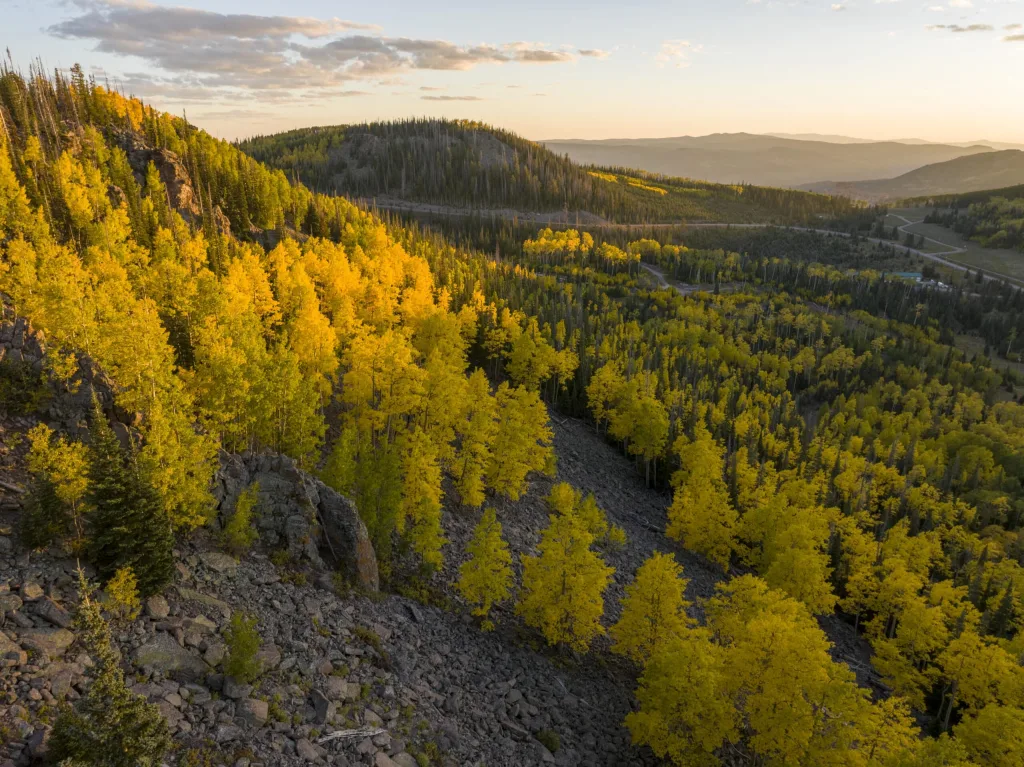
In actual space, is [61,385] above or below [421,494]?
above

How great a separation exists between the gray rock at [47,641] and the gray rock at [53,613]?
445mm

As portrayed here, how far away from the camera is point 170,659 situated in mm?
21875

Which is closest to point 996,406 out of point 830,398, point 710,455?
point 830,398

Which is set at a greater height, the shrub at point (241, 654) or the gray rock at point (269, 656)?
the shrub at point (241, 654)

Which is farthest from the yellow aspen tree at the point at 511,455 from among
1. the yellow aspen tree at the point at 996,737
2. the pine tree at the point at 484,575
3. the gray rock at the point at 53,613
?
the gray rock at the point at 53,613

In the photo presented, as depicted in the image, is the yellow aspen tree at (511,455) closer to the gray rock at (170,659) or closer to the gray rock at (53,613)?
the gray rock at (170,659)

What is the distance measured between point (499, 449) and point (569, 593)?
2192 cm

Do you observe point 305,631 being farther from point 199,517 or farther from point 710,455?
point 710,455

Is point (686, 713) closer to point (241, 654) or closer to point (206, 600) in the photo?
point (241, 654)

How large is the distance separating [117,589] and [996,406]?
7147 inches

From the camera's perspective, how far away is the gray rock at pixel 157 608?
77.3 ft

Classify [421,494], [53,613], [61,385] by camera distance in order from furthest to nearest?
1. [421,494]
2. [61,385]
3. [53,613]

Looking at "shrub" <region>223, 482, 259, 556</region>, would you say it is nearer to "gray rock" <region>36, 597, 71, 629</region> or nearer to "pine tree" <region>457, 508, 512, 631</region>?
"gray rock" <region>36, 597, 71, 629</region>

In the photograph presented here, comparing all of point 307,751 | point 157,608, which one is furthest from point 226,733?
point 157,608
